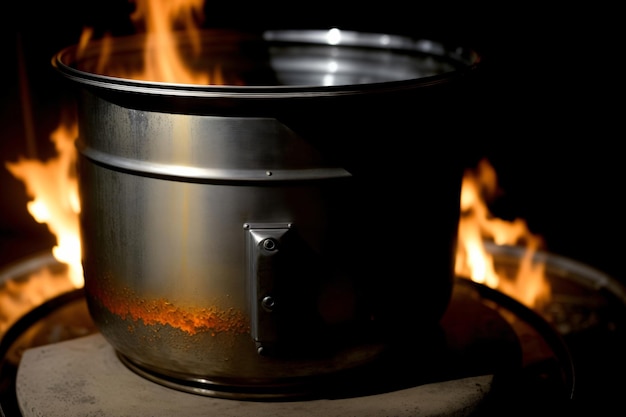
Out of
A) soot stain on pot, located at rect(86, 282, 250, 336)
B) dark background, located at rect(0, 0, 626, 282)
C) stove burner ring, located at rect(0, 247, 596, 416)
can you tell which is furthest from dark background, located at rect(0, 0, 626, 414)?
soot stain on pot, located at rect(86, 282, 250, 336)

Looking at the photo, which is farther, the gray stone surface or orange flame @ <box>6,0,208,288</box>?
orange flame @ <box>6,0,208,288</box>

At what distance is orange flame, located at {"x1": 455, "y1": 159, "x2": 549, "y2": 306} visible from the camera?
236cm

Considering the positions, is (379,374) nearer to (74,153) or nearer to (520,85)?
(520,85)

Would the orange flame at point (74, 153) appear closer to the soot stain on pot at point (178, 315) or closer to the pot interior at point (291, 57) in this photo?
the pot interior at point (291, 57)

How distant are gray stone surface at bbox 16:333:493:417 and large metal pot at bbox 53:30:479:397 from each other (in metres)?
0.05

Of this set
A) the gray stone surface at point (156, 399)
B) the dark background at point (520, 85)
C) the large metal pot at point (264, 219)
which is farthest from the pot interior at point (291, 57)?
the gray stone surface at point (156, 399)

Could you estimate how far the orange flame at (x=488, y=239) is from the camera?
236 cm

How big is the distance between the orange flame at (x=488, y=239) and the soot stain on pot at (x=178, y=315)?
1101 mm

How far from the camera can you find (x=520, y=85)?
2.52m

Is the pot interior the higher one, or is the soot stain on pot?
the pot interior

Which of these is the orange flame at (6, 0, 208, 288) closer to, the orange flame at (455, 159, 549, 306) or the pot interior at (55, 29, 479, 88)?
the pot interior at (55, 29, 479, 88)

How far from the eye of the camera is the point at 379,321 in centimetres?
150

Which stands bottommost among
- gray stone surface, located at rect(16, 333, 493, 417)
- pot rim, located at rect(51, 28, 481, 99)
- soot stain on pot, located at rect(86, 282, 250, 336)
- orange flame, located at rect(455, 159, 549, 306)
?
orange flame, located at rect(455, 159, 549, 306)

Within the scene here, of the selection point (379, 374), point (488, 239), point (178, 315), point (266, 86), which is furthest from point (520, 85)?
point (178, 315)
